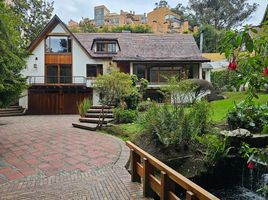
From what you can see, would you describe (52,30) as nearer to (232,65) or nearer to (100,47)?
(100,47)

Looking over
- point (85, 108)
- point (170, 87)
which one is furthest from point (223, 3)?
point (170, 87)

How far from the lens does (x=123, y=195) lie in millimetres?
3920

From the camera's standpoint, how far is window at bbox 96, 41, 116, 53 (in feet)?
68.7

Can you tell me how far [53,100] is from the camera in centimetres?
2000

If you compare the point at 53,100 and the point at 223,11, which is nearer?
the point at 53,100

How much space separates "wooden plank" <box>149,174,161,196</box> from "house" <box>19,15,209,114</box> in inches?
623

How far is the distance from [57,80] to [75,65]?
75.6 inches

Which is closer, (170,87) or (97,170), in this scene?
(97,170)

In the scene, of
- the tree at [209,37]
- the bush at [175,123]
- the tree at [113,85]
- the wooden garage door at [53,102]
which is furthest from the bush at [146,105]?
the tree at [209,37]

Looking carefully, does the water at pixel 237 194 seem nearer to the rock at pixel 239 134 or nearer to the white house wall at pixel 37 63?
the rock at pixel 239 134

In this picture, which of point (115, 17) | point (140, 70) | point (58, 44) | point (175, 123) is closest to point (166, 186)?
point (175, 123)

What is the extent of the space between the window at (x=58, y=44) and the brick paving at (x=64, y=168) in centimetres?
1267

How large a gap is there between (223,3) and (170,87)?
1330 inches

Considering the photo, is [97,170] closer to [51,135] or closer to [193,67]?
[51,135]
